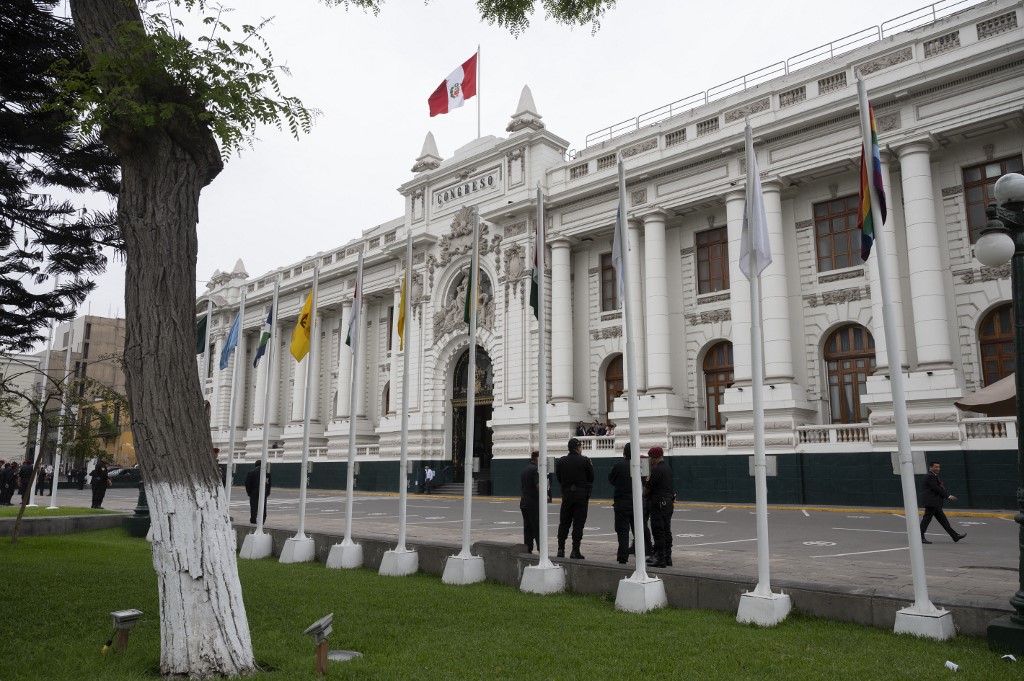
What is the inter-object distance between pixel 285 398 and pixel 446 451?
18.2m

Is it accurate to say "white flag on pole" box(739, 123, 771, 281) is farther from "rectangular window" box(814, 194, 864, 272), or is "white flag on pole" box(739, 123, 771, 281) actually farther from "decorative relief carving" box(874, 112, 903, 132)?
"rectangular window" box(814, 194, 864, 272)

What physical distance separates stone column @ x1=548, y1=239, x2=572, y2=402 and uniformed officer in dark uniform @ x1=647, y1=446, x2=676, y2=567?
20.3m

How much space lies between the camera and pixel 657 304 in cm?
2872

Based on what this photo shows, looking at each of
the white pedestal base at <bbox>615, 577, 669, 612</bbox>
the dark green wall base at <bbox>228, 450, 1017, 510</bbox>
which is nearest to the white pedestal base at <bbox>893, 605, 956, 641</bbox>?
the white pedestal base at <bbox>615, 577, 669, 612</bbox>

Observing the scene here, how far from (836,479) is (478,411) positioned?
17.8 meters

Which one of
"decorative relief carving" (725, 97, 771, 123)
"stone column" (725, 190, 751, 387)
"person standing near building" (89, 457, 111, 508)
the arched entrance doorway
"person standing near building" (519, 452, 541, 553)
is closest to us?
"person standing near building" (519, 452, 541, 553)

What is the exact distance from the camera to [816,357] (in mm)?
25750

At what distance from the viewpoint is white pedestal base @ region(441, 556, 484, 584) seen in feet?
35.1

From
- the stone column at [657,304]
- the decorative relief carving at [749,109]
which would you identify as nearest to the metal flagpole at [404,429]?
the stone column at [657,304]

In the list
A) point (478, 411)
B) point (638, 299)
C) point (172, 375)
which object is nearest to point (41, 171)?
point (172, 375)

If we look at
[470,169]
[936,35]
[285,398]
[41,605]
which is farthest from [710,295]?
[285,398]

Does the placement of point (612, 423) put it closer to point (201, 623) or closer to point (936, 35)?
point (936, 35)

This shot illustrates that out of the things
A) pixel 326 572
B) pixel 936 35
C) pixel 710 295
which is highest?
pixel 936 35

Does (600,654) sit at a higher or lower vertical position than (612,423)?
lower
